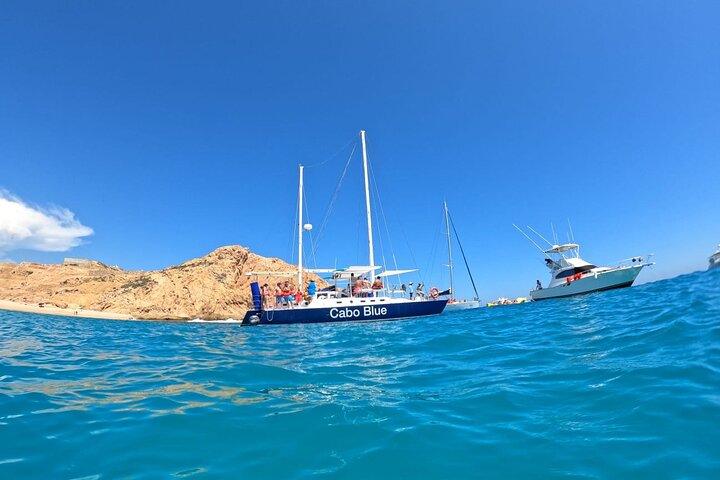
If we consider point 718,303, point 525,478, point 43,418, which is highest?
point 718,303

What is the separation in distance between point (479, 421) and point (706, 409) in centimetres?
234

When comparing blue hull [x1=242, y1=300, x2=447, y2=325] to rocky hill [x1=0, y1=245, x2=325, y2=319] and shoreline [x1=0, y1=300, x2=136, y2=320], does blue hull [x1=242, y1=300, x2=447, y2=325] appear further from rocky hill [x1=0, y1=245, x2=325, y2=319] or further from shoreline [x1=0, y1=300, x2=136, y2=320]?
shoreline [x1=0, y1=300, x2=136, y2=320]

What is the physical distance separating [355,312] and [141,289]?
30772 millimetres

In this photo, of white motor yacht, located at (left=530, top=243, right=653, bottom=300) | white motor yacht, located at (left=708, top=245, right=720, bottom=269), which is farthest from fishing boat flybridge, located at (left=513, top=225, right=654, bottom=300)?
white motor yacht, located at (left=708, top=245, right=720, bottom=269)

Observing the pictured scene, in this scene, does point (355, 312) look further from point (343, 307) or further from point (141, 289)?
point (141, 289)

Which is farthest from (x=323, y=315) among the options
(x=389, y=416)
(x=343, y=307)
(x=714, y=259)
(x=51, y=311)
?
(x=714, y=259)

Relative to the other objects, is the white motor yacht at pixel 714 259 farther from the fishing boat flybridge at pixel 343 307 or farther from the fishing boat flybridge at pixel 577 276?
the fishing boat flybridge at pixel 343 307

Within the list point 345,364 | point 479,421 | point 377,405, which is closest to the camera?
point 479,421

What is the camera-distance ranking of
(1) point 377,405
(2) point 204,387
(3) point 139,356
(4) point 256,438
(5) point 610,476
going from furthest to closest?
(3) point 139,356, (2) point 204,387, (1) point 377,405, (4) point 256,438, (5) point 610,476

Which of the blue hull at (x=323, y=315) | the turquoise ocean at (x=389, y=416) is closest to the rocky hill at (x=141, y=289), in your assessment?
the blue hull at (x=323, y=315)

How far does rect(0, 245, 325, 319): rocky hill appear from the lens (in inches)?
1489

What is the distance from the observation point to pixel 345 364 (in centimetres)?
753

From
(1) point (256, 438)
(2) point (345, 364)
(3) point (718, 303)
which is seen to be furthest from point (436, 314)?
(1) point (256, 438)

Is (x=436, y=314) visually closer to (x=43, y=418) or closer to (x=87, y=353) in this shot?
(x=87, y=353)
